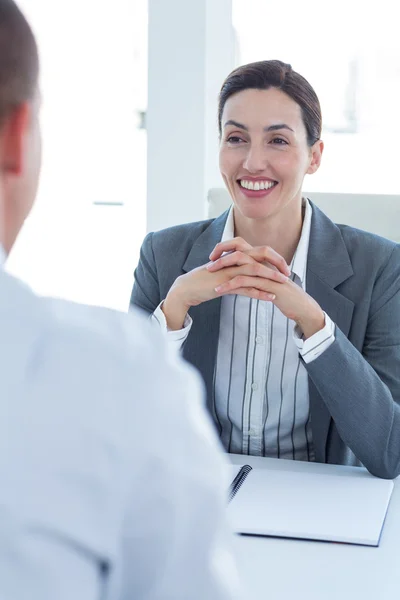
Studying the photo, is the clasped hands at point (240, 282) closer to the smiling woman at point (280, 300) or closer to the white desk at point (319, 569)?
the smiling woman at point (280, 300)

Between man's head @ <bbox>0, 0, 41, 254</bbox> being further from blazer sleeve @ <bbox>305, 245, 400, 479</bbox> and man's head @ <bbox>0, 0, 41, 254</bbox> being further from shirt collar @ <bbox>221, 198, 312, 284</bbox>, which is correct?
shirt collar @ <bbox>221, 198, 312, 284</bbox>

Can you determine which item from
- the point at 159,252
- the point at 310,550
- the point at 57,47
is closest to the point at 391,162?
the point at 57,47

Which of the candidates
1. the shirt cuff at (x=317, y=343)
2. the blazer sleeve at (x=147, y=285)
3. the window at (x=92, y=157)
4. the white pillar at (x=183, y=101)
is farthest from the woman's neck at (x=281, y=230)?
the window at (x=92, y=157)

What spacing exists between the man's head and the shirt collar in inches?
53.1

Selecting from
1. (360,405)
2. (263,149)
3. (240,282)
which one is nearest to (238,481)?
(360,405)

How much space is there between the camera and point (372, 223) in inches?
83.0

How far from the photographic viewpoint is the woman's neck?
6.54 ft

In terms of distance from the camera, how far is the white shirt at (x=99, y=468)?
47 centimetres

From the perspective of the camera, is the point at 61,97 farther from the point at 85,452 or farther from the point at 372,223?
the point at 85,452

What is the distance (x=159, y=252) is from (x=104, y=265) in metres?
3.08

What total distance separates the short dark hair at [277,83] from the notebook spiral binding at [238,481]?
0.84 m

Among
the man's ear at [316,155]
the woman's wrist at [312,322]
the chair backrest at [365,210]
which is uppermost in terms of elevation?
the man's ear at [316,155]

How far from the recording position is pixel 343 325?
1825 mm

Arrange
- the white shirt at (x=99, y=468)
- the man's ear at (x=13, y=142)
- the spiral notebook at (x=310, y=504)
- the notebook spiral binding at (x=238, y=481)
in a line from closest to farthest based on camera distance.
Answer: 1. the white shirt at (x=99, y=468)
2. the man's ear at (x=13, y=142)
3. the spiral notebook at (x=310, y=504)
4. the notebook spiral binding at (x=238, y=481)
